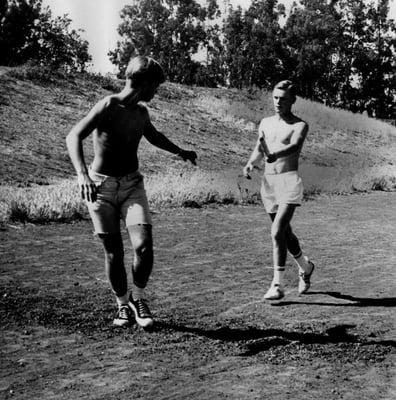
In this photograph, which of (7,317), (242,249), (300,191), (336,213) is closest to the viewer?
(7,317)

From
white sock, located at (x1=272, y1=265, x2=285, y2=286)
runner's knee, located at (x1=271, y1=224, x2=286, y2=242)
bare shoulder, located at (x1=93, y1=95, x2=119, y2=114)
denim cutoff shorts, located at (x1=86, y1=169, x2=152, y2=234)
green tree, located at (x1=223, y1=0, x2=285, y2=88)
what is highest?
green tree, located at (x1=223, y1=0, x2=285, y2=88)

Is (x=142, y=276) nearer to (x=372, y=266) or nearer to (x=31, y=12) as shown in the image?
(x=372, y=266)

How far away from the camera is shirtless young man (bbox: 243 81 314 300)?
18.2 ft

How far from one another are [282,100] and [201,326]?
1.99 m

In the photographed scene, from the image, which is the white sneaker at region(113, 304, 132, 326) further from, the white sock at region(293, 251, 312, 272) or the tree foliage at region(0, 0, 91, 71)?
the tree foliage at region(0, 0, 91, 71)

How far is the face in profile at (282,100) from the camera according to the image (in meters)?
5.53

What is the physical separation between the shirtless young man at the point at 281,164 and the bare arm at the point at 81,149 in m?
1.68

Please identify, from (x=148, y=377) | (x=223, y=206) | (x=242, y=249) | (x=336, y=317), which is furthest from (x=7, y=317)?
(x=223, y=206)

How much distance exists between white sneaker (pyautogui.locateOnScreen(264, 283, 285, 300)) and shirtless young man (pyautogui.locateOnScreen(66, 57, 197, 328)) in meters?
1.33

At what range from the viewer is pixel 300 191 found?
18.6 ft

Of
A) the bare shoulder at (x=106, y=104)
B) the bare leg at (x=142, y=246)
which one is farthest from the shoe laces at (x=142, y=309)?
the bare shoulder at (x=106, y=104)

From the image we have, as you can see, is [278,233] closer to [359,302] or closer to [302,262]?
[302,262]

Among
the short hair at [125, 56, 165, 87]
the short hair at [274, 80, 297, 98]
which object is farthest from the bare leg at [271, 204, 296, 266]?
the short hair at [125, 56, 165, 87]

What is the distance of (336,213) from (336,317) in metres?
7.33
